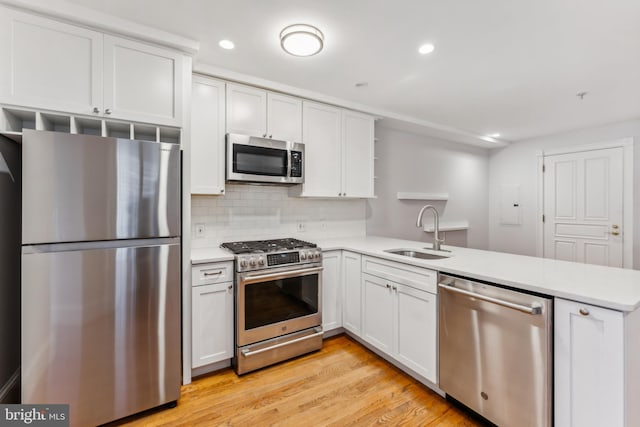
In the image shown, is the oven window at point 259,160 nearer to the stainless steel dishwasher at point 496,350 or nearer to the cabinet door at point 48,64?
the cabinet door at point 48,64

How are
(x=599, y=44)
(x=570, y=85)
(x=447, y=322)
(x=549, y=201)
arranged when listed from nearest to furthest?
1. (x=447, y=322)
2. (x=599, y=44)
3. (x=570, y=85)
4. (x=549, y=201)

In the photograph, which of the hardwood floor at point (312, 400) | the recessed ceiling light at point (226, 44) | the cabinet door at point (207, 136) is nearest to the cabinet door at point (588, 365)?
the hardwood floor at point (312, 400)

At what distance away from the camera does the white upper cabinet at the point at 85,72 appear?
1.62 metres

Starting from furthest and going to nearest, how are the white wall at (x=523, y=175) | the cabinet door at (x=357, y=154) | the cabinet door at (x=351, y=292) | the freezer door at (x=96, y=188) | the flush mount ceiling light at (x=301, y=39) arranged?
1. the white wall at (x=523, y=175)
2. the cabinet door at (x=357, y=154)
3. the cabinet door at (x=351, y=292)
4. the flush mount ceiling light at (x=301, y=39)
5. the freezer door at (x=96, y=188)

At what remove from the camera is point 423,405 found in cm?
189

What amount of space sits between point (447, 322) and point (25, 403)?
2.46 m

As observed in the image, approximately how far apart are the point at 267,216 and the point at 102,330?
5.47 ft

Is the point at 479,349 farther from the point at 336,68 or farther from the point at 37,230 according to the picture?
the point at 37,230

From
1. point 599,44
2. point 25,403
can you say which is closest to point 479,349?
point 599,44

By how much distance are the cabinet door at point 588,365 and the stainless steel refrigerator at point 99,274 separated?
216 centimetres

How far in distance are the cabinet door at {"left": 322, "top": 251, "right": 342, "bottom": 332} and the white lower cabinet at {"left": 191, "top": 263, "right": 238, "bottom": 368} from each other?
2.95 ft

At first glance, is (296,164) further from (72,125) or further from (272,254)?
(72,125)

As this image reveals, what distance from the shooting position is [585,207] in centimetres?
416

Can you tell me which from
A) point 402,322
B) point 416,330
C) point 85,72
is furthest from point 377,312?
point 85,72
